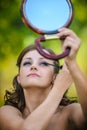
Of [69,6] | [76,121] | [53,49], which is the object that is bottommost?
[76,121]

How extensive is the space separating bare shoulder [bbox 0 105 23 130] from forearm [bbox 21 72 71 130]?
0.17 feet

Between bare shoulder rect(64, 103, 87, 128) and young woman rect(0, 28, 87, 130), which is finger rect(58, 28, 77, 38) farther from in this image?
bare shoulder rect(64, 103, 87, 128)

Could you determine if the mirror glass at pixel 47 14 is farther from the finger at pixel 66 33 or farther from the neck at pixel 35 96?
the neck at pixel 35 96

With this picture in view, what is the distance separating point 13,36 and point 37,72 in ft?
0.57

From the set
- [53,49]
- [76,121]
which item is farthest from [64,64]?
[76,121]

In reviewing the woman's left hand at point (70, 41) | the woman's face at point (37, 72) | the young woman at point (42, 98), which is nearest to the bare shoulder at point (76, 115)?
the young woman at point (42, 98)

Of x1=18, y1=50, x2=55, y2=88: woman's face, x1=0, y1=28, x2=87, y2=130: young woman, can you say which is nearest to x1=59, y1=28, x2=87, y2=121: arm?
x1=0, y1=28, x2=87, y2=130: young woman

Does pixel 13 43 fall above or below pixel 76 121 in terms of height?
above

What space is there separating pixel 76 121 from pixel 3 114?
Answer: 0.74 ft

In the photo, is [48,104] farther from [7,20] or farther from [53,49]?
[7,20]

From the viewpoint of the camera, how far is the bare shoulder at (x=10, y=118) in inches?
50.5

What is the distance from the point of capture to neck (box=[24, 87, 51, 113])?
4.32ft

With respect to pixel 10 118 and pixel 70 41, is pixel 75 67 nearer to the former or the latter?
pixel 70 41

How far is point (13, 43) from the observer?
1403mm
